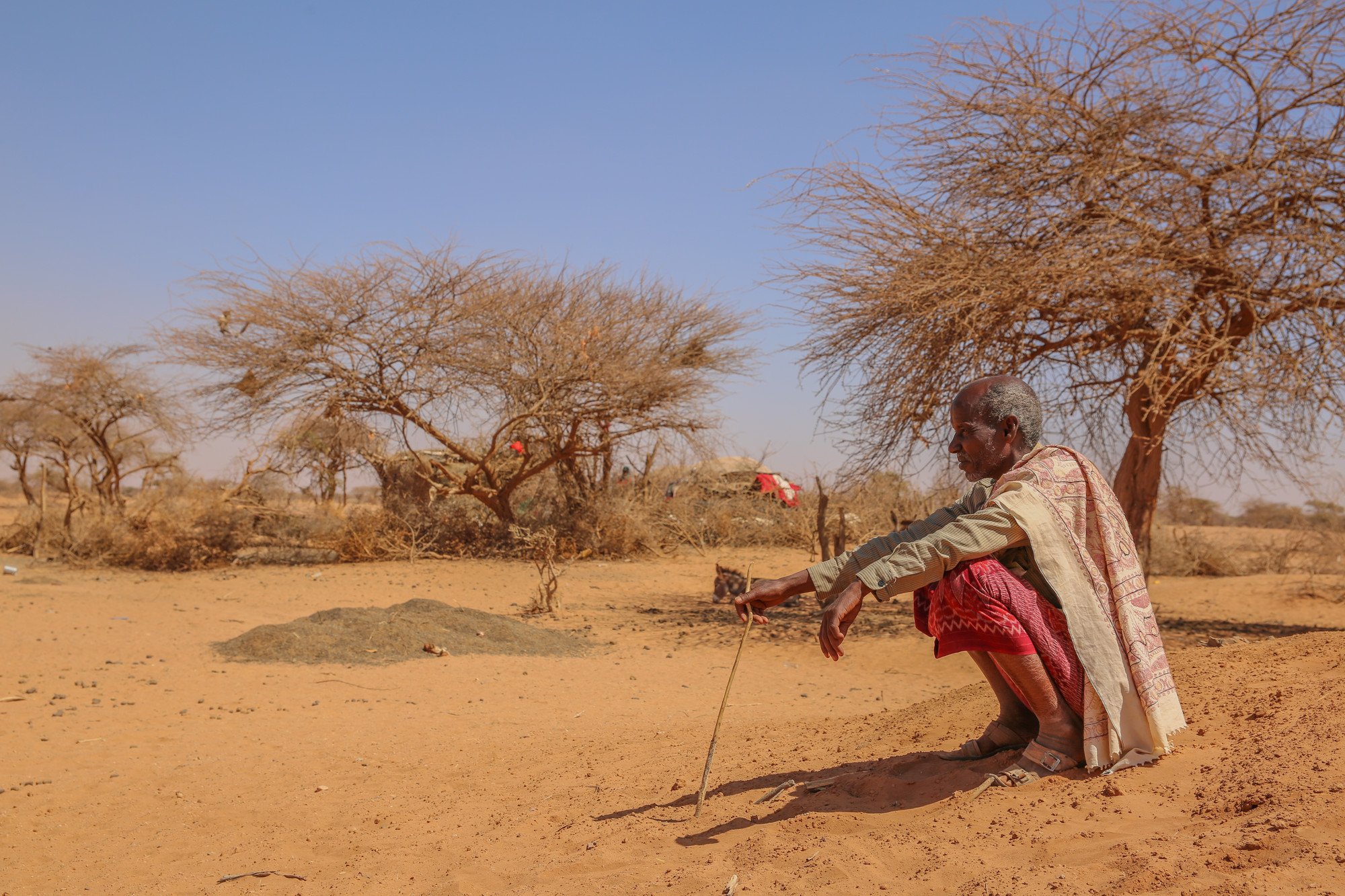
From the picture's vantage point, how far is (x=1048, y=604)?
2516mm

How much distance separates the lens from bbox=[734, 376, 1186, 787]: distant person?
7.90 feet

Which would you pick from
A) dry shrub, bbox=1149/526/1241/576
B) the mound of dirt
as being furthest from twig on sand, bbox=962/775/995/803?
dry shrub, bbox=1149/526/1241/576

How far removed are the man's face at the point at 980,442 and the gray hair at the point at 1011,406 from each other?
0.08 ft

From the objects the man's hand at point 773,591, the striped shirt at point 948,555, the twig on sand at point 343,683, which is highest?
the striped shirt at point 948,555

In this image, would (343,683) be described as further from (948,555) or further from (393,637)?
(948,555)

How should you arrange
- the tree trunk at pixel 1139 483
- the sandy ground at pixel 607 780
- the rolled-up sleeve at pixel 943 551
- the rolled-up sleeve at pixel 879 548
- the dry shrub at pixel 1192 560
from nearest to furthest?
1. the sandy ground at pixel 607 780
2. the rolled-up sleeve at pixel 943 551
3. the rolled-up sleeve at pixel 879 548
4. the tree trunk at pixel 1139 483
5. the dry shrub at pixel 1192 560

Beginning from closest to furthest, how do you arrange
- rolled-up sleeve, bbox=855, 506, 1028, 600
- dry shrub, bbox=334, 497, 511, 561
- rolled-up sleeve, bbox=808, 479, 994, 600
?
1. rolled-up sleeve, bbox=855, 506, 1028, 600
2. rolled-up sleeve, bbox=808, 479, 994, 600
3. dry shrub, bbox=334, 497, 511, 561

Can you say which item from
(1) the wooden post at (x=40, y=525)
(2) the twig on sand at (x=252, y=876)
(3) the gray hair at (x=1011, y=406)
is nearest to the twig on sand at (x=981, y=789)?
A: (3) the gray hair at (x=1011, y=406)

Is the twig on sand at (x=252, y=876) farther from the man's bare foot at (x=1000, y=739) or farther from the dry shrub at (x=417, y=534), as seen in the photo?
the dry shrub at (x=417, y=534)

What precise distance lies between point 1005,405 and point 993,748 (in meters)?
1.12

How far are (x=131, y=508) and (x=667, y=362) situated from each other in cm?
878

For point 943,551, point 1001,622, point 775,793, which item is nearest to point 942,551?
point 943,551

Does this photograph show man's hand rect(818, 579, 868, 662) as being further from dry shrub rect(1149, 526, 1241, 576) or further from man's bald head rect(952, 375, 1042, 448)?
dry shrub rect(1149, 526, 1241, 576)

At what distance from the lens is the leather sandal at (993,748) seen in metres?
2.84
